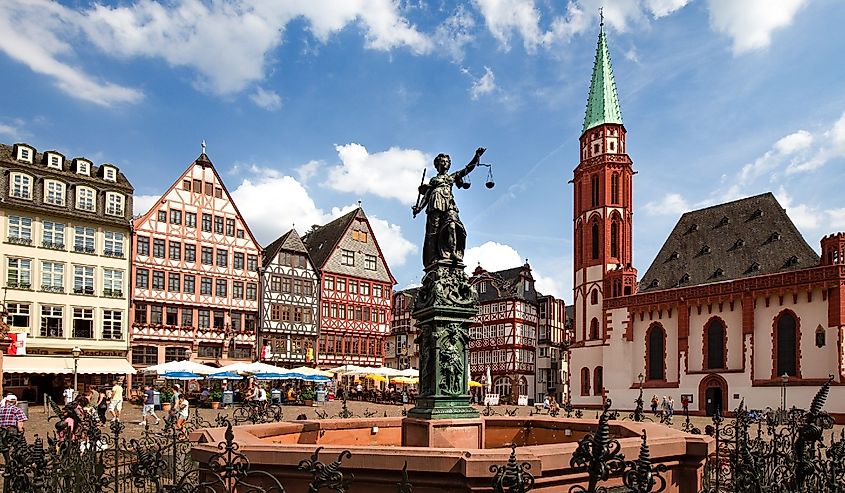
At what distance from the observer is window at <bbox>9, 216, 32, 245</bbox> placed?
3716 cm

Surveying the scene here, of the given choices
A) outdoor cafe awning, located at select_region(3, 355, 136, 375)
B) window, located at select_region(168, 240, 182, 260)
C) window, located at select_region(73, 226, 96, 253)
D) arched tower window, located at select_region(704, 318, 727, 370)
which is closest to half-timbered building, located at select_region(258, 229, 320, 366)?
window, located at select_region(168, 240, 182, 260)

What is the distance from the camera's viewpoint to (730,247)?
4738 cm

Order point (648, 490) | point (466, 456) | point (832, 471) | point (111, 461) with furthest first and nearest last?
point (111, 461)
point (832, 471)
point (466, 456)
point (648, 490)

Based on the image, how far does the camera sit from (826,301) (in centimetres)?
3825

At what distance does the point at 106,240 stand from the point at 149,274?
3146 millimetres

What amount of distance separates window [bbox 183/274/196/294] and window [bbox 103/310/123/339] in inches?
168

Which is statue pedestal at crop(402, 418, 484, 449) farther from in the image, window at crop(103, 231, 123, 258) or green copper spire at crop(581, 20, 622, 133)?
green copper spire at crop(581, 20, 622, 133)

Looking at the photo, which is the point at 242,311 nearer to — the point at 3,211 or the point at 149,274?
the point at 149,274

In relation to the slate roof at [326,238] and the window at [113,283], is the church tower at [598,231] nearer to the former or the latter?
the slate roof at [326,238]

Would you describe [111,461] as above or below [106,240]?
below

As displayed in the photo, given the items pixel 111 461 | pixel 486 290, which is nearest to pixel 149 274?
pixel 111 461

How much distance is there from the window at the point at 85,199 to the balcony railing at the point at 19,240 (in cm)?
313

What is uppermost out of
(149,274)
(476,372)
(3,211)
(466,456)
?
(3,211)

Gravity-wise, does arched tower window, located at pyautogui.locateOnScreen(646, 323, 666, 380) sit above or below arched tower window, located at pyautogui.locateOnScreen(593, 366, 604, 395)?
above
